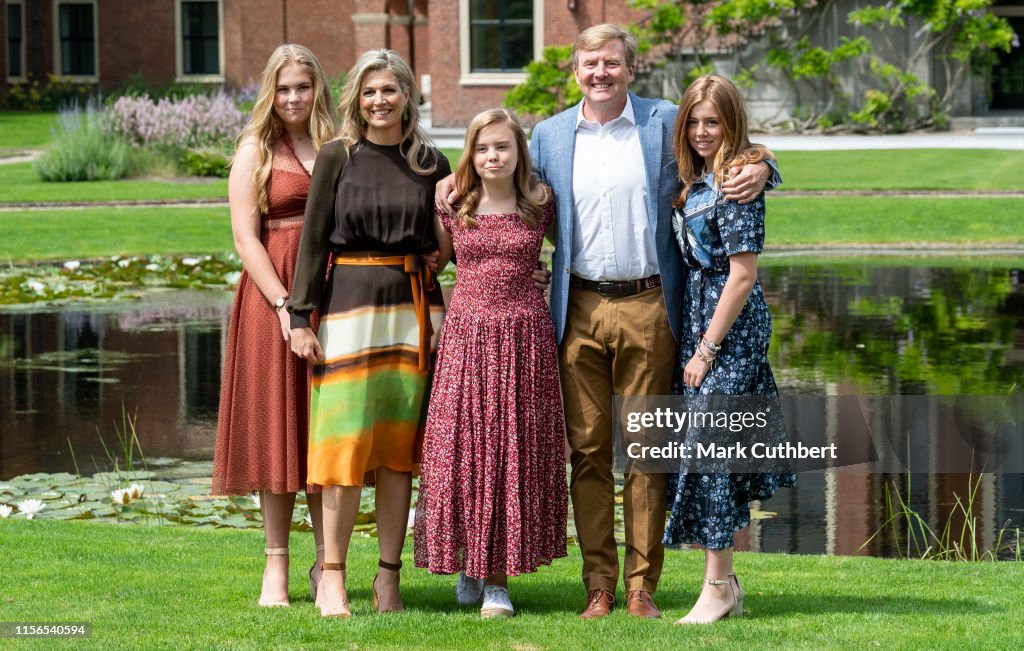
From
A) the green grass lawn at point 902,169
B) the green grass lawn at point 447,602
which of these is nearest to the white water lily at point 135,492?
the green grass lawn at point 447,602

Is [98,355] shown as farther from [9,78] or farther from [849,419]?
[9,78]

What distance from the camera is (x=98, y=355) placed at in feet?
37.3

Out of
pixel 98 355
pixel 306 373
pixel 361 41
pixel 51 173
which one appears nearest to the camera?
pixel 306 373

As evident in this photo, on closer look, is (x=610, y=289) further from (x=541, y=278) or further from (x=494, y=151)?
(x=494, y=151)

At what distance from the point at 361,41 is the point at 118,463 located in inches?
1070

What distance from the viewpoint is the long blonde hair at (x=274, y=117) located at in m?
5.21

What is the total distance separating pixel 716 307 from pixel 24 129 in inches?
1273

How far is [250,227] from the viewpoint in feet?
17.2

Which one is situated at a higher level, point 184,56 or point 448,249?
point 184,56

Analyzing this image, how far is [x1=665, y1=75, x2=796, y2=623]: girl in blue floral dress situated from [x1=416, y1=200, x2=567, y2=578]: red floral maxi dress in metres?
0.44

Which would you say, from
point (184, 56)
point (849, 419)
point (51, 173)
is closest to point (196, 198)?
point (51, 173)

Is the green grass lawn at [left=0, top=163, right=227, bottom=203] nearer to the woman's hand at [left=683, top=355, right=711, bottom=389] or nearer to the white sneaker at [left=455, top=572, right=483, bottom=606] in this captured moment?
the white sneaker at [left=455, top=572, right=483, bottom=606]

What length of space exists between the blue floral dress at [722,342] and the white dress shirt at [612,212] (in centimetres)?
13

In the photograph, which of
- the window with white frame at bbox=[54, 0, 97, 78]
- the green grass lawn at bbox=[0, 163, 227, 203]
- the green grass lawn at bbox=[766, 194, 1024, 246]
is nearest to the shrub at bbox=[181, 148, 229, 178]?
the green grass lawn at bbox=[0, 163, 227, 203]
